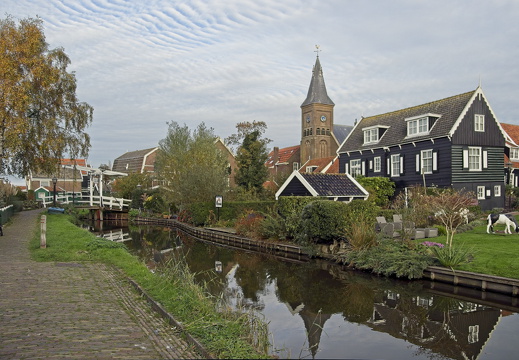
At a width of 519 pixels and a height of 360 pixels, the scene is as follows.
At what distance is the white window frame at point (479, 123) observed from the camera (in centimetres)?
2870

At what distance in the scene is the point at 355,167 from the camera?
3612 centimetres

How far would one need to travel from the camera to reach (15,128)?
2230 cm

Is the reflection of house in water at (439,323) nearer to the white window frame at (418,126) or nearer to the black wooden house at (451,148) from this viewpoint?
the black wooden house at (451,148)

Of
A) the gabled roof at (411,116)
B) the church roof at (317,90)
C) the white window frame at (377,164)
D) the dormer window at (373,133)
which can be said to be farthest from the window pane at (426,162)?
the church roof at (317,90)

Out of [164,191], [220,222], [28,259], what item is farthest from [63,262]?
[164,191]

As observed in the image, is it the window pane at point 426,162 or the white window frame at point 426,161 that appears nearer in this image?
the white window frame at point 426,161

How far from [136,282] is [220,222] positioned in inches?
790

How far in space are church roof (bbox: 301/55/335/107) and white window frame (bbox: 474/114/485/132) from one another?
35840 millimetres

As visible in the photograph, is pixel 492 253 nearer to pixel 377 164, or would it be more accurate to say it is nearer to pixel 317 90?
pixel 377 164

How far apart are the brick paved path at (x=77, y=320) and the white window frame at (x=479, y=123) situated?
84.6 ft

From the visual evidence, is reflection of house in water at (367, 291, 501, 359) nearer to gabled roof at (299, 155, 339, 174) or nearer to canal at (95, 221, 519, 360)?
canal at (95, 221, 519, 360)

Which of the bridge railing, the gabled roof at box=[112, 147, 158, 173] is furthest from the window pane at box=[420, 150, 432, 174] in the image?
the gabled roof at box=[112, 147, 158, 173]

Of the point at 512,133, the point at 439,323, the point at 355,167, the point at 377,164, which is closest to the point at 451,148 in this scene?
the point at 377,164

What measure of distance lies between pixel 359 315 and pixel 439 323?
1.70 meters
